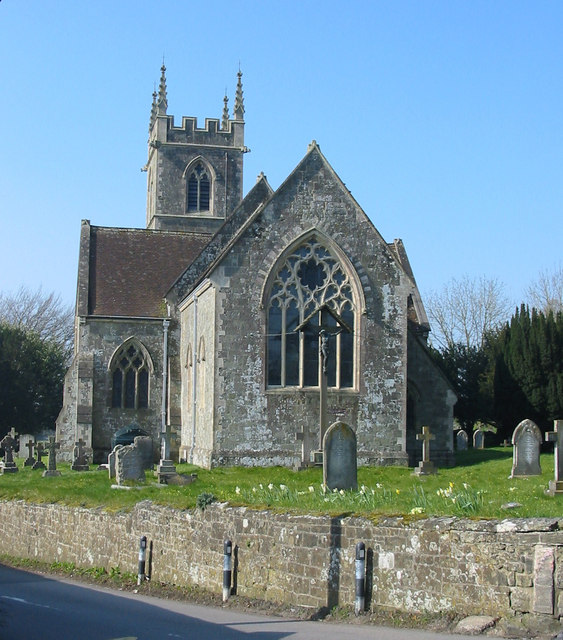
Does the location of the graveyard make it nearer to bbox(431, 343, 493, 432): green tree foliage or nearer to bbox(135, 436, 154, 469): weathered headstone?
bbox(135, 436, 154, 469): weathered headstone

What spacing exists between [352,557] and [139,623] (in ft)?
9.49

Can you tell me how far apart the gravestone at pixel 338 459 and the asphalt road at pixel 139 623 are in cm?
360

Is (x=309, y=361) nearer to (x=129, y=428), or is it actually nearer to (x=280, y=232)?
(x=280, y=232)

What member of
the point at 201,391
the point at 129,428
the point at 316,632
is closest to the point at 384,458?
the point at 201,391


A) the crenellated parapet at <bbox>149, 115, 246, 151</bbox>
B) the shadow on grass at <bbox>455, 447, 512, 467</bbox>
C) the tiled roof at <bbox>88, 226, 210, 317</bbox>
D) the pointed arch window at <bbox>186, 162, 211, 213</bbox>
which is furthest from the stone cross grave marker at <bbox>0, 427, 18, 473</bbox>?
the crenellated parapet at <bbox>149, 115, 246, 151</bbox>

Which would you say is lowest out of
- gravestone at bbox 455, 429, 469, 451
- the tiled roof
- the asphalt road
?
the asphalt road

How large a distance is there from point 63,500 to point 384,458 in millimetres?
10744

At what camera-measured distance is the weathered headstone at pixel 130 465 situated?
70.9ft

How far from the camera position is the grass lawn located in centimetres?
1235

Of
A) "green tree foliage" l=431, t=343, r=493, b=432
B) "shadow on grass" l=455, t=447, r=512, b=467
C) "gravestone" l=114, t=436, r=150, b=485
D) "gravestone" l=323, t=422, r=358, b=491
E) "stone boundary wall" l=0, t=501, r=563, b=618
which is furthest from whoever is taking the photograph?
"green tree foliage" l=431, t=343, r=493, b=432

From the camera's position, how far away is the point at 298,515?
1290 cm

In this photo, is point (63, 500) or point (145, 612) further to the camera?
point (63, 500)

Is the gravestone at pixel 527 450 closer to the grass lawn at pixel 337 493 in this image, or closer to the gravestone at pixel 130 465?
the grass lawn at pixel 337 493

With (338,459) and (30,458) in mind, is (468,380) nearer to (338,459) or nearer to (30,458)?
(30,458)
